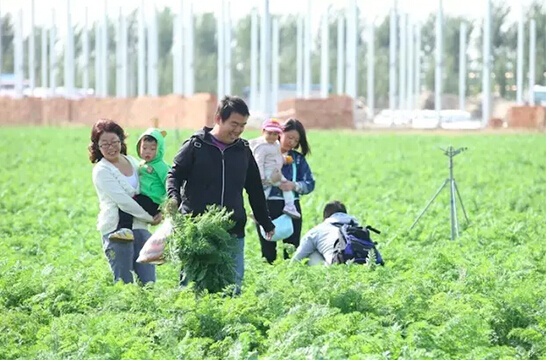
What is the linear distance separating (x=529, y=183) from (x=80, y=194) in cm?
788

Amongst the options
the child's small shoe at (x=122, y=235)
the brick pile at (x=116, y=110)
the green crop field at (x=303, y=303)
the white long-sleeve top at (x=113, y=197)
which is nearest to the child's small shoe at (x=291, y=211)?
the green crop field at (x=303, y=303)

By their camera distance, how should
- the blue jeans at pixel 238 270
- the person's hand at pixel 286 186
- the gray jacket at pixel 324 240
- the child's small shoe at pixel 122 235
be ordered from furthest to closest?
the person's hand at pixel 286 186 → the gray jacket at pixel 324 240 → the child's small shoe at pixel 122 235 → the blue jeans at pixel 238 270

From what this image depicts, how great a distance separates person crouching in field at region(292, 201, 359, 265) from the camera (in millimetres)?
13719

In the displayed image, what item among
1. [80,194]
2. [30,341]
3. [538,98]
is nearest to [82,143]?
[80,194]

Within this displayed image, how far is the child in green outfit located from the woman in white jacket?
0.05 m

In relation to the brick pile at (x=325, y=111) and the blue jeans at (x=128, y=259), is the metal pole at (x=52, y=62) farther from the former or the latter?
the blue jeans at (x=128, y=259)

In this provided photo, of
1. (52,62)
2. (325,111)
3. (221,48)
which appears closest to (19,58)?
(52,62)

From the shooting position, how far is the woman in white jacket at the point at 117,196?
12312mm

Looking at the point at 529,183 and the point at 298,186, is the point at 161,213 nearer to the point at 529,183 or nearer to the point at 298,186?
the point at 298,186

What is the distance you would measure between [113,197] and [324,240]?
2290mm

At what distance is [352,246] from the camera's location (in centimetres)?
1364

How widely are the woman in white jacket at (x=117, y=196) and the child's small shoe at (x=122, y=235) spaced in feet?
0.24

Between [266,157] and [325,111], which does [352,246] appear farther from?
[325,111]

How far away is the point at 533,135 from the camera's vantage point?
57.8m
